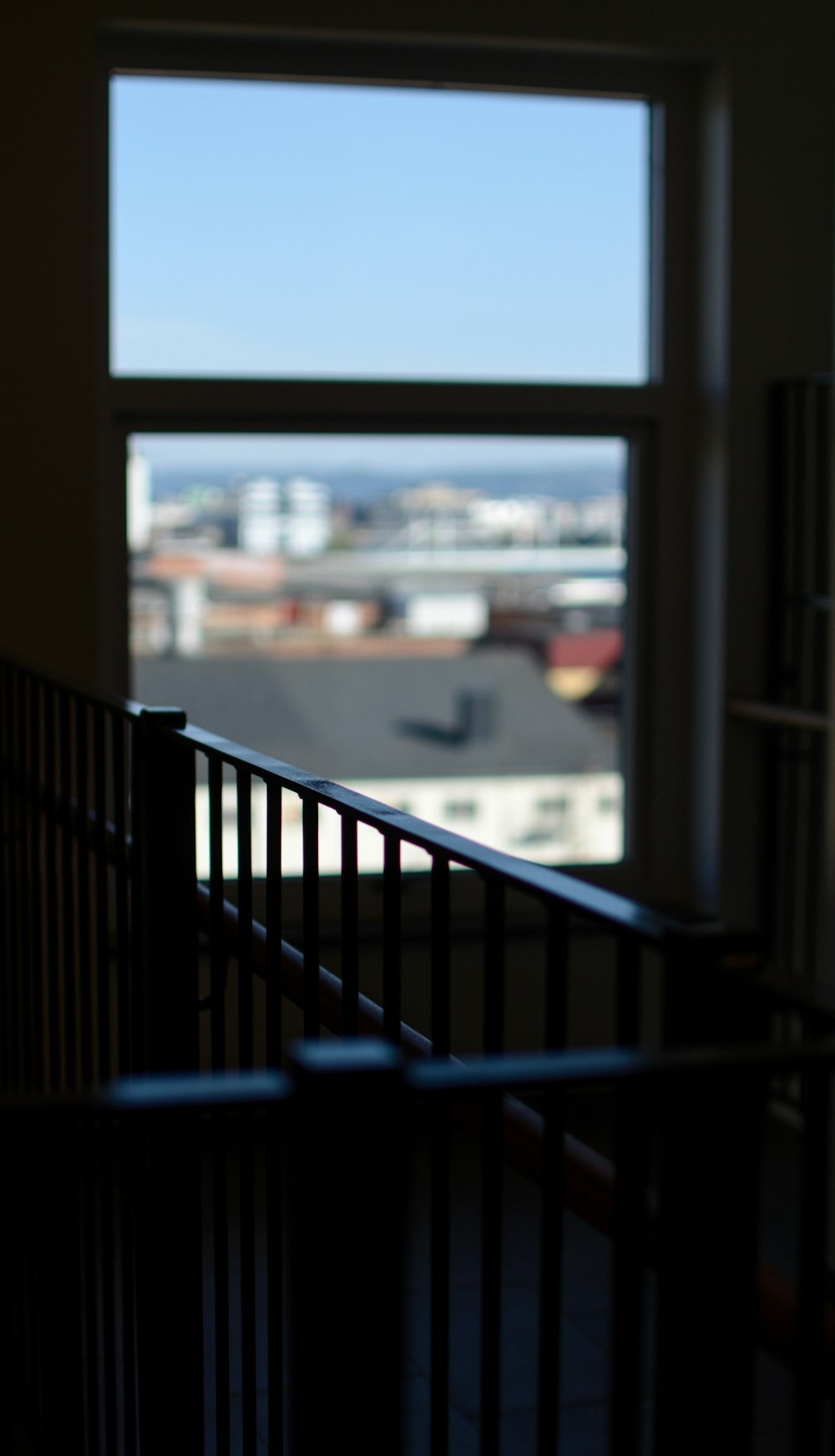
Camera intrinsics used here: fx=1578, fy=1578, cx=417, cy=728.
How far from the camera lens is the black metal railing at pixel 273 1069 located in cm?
76

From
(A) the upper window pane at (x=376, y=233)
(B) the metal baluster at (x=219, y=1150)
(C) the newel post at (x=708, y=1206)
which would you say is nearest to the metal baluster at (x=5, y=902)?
(B) the metal baluster at (x=219, y=1150)

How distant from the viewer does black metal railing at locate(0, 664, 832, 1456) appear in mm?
758

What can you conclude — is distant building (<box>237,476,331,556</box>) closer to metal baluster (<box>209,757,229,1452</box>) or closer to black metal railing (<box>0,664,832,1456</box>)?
black metal railing (<box>0,664,832,1456</box>)

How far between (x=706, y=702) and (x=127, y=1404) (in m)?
2.70

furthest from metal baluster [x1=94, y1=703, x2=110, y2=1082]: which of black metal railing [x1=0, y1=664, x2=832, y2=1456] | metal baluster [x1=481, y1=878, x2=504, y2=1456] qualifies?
metal baluster [x1=481, y1=878, x2=504, y2=1456]

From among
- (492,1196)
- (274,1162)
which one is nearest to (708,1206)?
(492,1196)

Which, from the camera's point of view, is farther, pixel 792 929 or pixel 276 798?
pixel 792 929

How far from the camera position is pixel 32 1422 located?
215cm

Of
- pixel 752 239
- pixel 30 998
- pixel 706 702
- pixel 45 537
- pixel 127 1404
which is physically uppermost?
pixel 752 239

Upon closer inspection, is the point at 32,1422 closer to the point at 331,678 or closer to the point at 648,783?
the point at 331,678

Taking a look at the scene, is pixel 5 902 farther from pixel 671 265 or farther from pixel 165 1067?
pixel 671 265

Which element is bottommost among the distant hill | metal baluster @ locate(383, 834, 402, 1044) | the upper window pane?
metal baluster @ locate(383, 834, 402, 1044)

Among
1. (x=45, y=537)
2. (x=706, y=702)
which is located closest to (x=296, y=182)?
(x=45, y=537)

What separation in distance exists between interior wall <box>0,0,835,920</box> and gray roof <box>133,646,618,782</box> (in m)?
0.26
